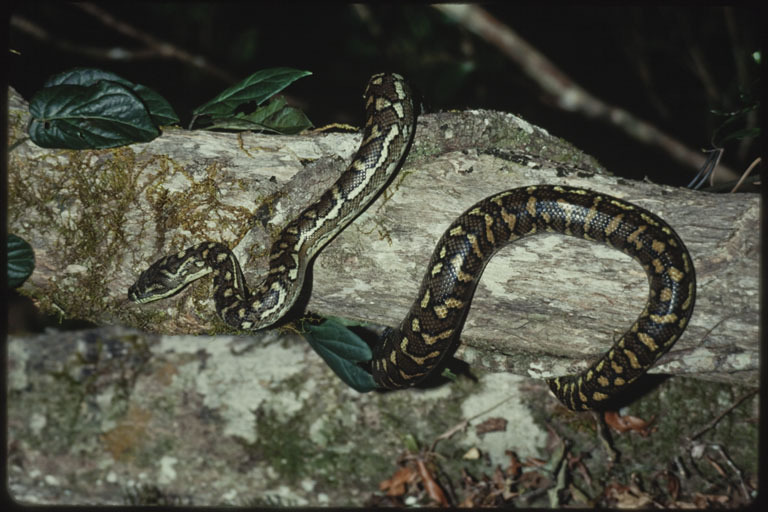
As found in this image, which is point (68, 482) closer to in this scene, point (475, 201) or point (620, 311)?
point (475, 201)

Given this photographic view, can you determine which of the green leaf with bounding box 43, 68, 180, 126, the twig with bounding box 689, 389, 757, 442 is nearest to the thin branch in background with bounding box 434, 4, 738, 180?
the twig with bounding box 689, 389, 757, 442

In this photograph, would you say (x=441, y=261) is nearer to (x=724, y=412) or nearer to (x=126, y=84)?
(x=126, y=84)

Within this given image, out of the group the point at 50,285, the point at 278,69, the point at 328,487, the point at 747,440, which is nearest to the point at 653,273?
the point at 747,440

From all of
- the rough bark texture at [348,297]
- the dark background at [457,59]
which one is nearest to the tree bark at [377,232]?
the rough bark texture at [348,297]

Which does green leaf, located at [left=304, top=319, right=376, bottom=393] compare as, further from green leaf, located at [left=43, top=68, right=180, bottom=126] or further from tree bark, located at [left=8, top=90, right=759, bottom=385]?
green leaf, located at [left=43, top=68, right=180, bottom=126]

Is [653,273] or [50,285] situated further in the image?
[50,285]

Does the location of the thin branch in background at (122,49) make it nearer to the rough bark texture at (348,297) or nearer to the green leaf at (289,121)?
the rough bark texture at (348,297)

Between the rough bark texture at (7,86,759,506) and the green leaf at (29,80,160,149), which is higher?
the green leaf at (29,80,160,149)

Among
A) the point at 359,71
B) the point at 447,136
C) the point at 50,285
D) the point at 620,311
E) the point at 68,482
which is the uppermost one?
the point at 359,71
